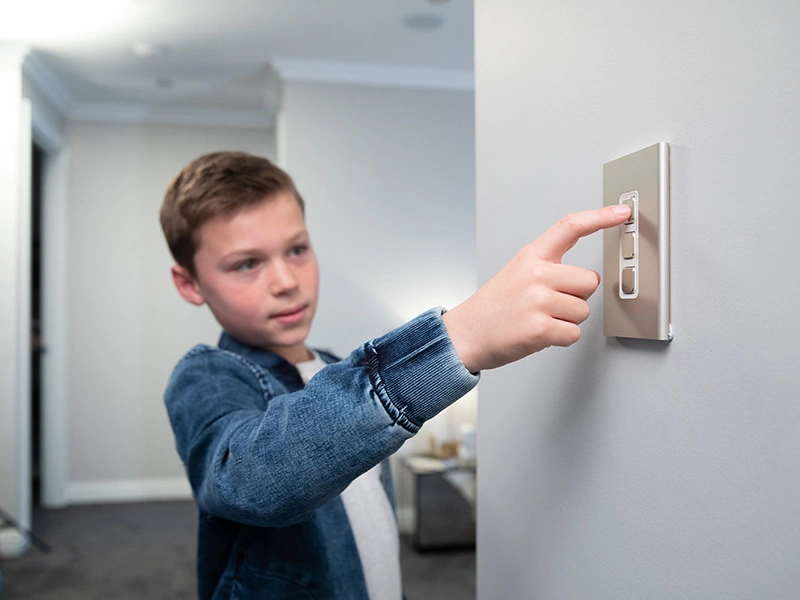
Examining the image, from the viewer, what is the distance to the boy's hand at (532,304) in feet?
1.44

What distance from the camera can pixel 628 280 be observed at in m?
0.47

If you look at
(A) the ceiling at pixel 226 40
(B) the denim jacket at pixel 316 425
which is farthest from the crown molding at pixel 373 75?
(B) the denim jacket at pixel 316 425

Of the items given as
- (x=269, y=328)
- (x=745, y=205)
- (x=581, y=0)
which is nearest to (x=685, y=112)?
(x=745, y=205)

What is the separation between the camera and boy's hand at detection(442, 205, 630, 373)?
438 mm

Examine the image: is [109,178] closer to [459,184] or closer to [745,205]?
[459,184]

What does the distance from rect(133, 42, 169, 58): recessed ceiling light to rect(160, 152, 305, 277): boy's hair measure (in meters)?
2.74

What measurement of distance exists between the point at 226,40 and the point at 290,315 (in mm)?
2794

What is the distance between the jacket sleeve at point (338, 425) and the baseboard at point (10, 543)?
3497mm

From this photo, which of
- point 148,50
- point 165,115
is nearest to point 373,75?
point 148,50

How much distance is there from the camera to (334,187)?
140 inches

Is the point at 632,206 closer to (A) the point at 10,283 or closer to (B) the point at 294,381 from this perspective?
(B) the point at 294,381

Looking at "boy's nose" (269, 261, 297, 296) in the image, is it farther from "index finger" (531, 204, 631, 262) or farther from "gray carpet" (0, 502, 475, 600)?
"gray carpet" (0, 502, 475, 600)

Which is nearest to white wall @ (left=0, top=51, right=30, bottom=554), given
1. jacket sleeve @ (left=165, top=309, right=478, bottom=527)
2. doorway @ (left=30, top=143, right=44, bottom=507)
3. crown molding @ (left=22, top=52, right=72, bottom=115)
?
crown molding @ (left=22, top=52, right=72, bottom=115)

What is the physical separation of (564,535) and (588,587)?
0.17 feet
